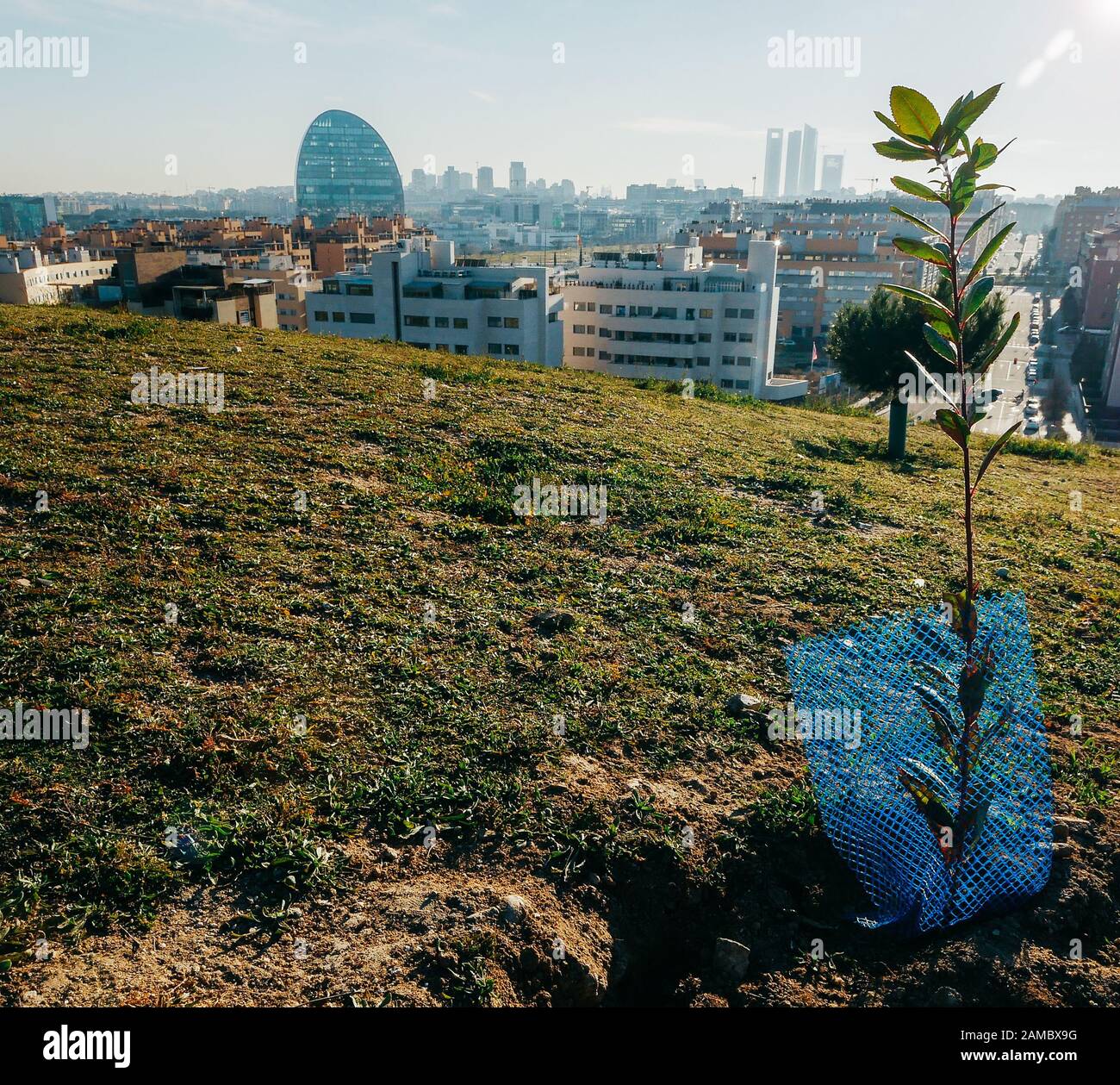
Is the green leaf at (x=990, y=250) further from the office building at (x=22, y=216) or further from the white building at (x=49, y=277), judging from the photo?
the office building at (x=22, y=216)

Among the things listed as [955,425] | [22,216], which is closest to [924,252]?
[955,425]

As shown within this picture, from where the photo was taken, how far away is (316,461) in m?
9.84

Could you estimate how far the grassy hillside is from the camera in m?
4.35

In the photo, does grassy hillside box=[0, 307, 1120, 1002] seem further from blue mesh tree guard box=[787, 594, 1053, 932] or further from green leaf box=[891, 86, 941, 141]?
green leaf box=[891, 86, 941, 141]

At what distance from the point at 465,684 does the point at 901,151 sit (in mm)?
4302

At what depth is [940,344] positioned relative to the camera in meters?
4.66

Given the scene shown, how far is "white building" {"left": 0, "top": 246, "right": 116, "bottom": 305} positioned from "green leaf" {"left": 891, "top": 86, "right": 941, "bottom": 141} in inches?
856

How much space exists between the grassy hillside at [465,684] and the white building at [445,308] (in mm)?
34814

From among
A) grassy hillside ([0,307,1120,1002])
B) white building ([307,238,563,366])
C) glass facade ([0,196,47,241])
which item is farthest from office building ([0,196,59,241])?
grassy hillside ([0,307,1120,1002])

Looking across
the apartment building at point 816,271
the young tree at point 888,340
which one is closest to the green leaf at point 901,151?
the young tree at point 888,340

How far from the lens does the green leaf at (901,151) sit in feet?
13.3

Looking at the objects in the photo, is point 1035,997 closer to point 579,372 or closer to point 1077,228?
point 579,372

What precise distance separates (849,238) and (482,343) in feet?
216

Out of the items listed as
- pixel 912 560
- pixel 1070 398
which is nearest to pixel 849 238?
pixel 1070 398
